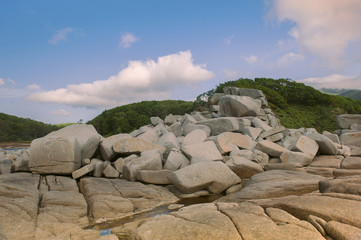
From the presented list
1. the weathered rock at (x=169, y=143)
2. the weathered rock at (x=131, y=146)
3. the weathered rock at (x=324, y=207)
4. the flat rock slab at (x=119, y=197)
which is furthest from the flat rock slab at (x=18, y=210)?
the weathered rock at (x=169, y=143)

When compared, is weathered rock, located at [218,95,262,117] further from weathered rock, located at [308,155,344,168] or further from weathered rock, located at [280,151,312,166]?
weathered rock, located at [280,151,312,166]

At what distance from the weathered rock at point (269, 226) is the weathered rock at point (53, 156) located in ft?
26.8

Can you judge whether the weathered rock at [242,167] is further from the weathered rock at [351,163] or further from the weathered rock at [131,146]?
the weathered rock at [351,163]

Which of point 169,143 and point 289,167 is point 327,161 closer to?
point 289,167

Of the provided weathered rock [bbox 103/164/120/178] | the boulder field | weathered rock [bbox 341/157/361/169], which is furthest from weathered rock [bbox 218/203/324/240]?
weathered rock [bbox 341/157/361/169]

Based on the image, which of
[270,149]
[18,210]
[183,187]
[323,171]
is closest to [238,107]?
[270,149]

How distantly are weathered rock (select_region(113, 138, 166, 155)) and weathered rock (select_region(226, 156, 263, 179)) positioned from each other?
3.75 m

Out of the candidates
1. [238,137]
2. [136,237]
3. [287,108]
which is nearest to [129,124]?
[287,108]

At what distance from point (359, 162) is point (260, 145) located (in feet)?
15.6

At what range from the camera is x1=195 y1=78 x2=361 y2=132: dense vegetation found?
107 feet

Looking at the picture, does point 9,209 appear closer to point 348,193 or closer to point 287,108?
point 348,193

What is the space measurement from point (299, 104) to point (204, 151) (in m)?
29.8

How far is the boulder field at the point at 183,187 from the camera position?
5180 millimetres

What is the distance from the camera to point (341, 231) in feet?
15.0
